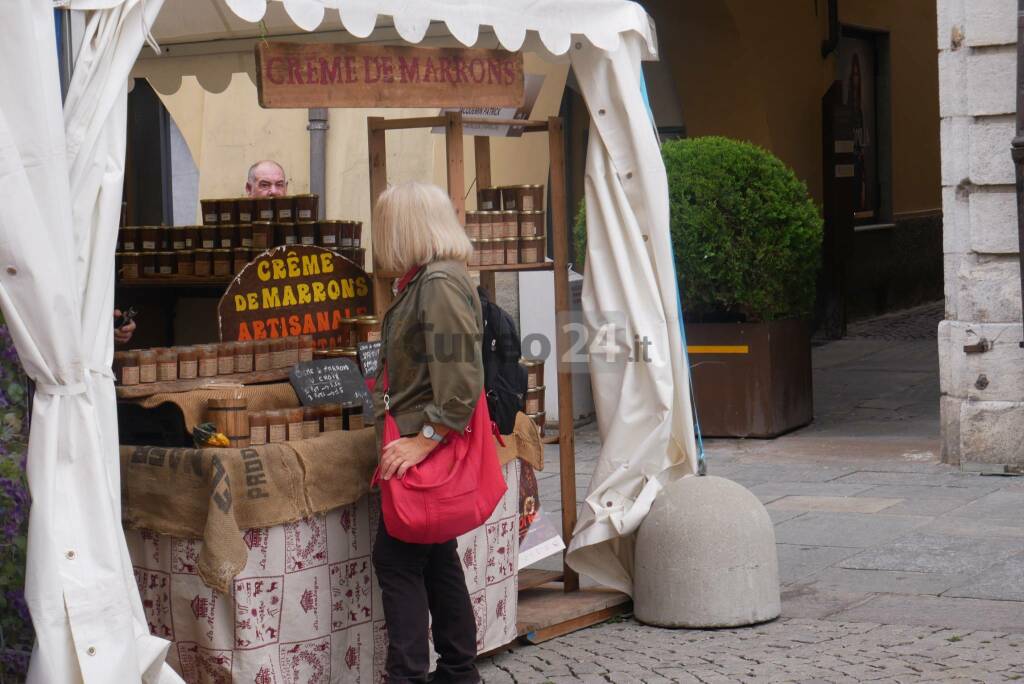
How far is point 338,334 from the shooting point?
622cm

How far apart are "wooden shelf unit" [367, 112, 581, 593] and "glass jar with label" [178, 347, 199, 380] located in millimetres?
729

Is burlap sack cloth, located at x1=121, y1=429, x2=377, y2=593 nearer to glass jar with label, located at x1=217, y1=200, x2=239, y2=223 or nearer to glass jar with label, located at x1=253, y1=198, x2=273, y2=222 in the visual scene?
glass jar with label, located at x1=253, y1=198, x2=273, y2=222

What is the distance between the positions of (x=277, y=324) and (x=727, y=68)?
9080 mm

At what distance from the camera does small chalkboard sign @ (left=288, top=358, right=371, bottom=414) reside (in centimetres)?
531

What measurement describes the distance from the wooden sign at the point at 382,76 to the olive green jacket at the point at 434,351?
31.7 inches

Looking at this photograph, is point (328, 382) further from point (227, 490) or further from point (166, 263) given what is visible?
point (166, 263)

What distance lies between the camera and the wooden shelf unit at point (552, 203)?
5.64 meters

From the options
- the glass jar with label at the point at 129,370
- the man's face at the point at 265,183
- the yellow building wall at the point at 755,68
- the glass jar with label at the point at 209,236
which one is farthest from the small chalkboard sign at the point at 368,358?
the yellow building wall at the point at 755,68

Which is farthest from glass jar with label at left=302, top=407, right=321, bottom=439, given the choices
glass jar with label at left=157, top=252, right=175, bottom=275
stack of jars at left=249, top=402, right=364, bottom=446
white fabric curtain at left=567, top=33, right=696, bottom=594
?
glass jar with label at left=157, top=252, right=175, bottom=275

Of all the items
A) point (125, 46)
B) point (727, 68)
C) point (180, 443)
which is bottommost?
point (180, 443)

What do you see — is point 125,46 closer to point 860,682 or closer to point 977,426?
point 860,682

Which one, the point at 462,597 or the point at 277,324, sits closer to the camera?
the point at 462,597

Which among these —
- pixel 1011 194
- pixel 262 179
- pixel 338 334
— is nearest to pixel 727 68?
pixel 1011 194

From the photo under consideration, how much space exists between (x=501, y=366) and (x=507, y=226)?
3.61 ft
